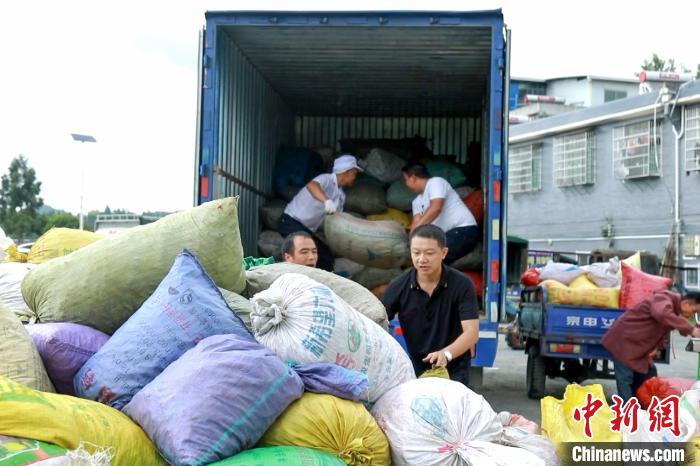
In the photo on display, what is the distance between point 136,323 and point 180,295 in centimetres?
17

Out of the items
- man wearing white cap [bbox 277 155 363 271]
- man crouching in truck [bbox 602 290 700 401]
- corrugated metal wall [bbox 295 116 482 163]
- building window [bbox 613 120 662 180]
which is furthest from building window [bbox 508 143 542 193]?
man crouching in truck [bbox 602 290 700 401]

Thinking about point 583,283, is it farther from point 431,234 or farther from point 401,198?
point 431,234

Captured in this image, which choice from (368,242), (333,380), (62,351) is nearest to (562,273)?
(368,242)

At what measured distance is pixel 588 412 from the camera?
329cm

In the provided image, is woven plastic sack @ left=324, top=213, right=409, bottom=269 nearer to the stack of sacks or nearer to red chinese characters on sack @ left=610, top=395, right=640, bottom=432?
red chinese characters on sack @ left=610, top=395, right=640, bottom=432

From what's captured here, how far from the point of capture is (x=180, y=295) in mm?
2924

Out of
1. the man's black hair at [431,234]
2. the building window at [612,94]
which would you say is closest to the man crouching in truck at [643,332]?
the man's black hair at [431,234]

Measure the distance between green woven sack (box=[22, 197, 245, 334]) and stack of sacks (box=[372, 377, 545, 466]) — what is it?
974 mm

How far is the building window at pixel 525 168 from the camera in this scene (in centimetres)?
2208

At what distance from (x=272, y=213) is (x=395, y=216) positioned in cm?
115

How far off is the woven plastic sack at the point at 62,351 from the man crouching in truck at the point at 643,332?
4530 mm

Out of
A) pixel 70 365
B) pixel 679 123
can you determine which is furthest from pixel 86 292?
pixel 679 123

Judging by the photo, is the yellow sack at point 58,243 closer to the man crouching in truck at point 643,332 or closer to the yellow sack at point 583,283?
the man crouching in truck at point 643,332

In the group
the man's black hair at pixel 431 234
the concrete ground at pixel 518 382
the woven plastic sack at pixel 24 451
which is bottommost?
the concrete ground at pixel 518 382
